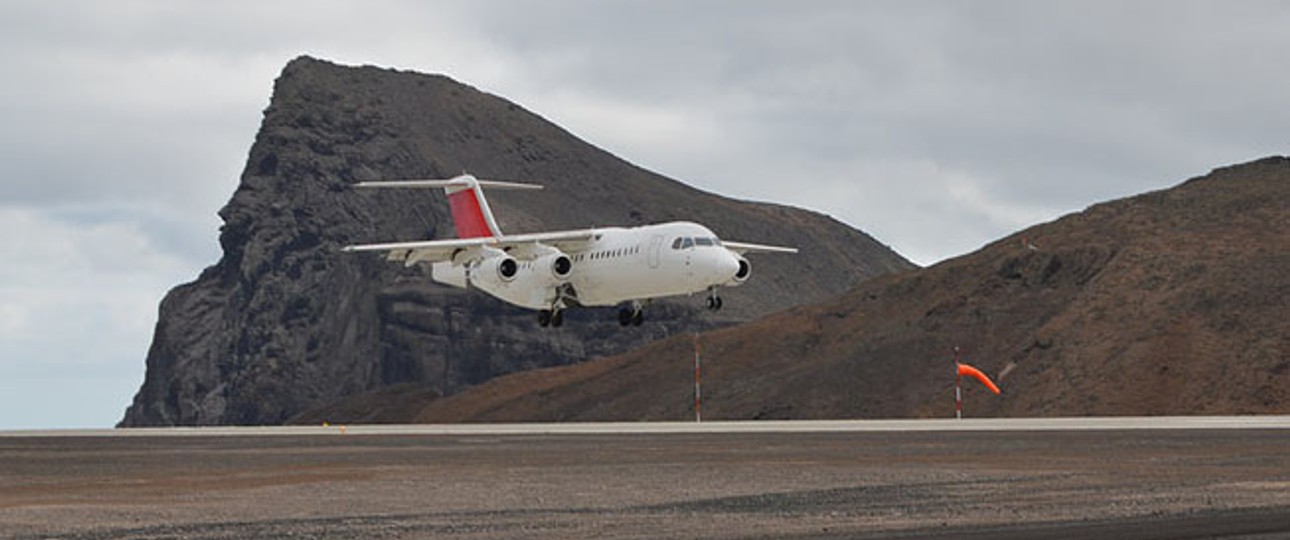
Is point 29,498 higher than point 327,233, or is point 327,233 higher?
point 327,233

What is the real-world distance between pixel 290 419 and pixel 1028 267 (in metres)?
74.3

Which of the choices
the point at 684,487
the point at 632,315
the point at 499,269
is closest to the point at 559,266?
the point at 632,315

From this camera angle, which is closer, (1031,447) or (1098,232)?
(1031,447)

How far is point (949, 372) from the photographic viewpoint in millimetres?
88375

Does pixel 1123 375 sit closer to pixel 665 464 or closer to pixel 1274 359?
pixel 1274 359

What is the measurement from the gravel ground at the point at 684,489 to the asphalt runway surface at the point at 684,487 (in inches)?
2.1

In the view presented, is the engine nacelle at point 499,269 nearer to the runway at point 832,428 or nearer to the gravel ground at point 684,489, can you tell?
the runway at point 832,428

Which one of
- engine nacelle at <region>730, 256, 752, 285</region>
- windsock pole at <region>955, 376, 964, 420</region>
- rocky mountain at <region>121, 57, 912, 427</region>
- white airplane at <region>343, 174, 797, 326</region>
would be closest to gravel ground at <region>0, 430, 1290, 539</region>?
windsock pole at <region>955, 376, 964, 420</region>

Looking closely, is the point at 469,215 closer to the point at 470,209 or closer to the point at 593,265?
the point at 470,209

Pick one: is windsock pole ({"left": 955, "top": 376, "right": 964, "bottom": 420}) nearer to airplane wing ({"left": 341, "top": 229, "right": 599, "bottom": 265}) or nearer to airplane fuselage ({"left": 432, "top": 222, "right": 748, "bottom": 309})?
airplane fuselage ({"left": 432, "top": 222, "right": 748, "bottom": 309})

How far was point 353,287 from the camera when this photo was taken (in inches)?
6378

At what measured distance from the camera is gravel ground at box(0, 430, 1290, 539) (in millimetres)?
19000

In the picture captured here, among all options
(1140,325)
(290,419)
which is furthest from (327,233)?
(1140,325)

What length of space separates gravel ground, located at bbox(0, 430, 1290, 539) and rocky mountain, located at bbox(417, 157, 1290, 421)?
3941cm
